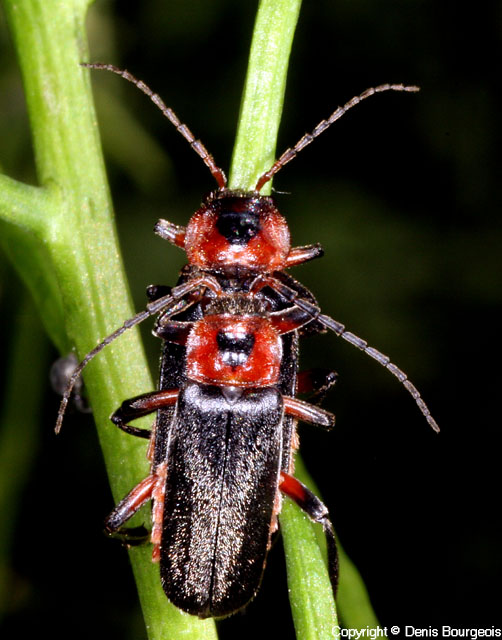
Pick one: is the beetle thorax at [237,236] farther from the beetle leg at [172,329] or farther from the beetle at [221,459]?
the beetle leg at [172,329]

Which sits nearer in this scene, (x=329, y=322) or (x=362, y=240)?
(x=329, y=322)

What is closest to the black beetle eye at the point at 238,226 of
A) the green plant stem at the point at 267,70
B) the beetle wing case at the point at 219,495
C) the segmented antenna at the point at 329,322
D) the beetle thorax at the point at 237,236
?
the beetle thorax at the point at 237,236

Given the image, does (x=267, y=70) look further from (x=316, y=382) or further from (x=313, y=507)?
(x=313, y=507)

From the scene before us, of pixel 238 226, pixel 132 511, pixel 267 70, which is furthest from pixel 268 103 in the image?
pixel 132 511

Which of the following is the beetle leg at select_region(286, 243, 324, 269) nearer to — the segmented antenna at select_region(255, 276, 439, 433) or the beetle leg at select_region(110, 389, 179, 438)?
the segmented antenna at select_region(255, 276, 439, 433)

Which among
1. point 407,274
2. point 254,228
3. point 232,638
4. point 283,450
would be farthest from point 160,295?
point 407,274

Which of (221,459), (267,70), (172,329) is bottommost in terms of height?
(221,459)

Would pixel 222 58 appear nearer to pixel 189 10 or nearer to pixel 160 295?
pixel 189 10
